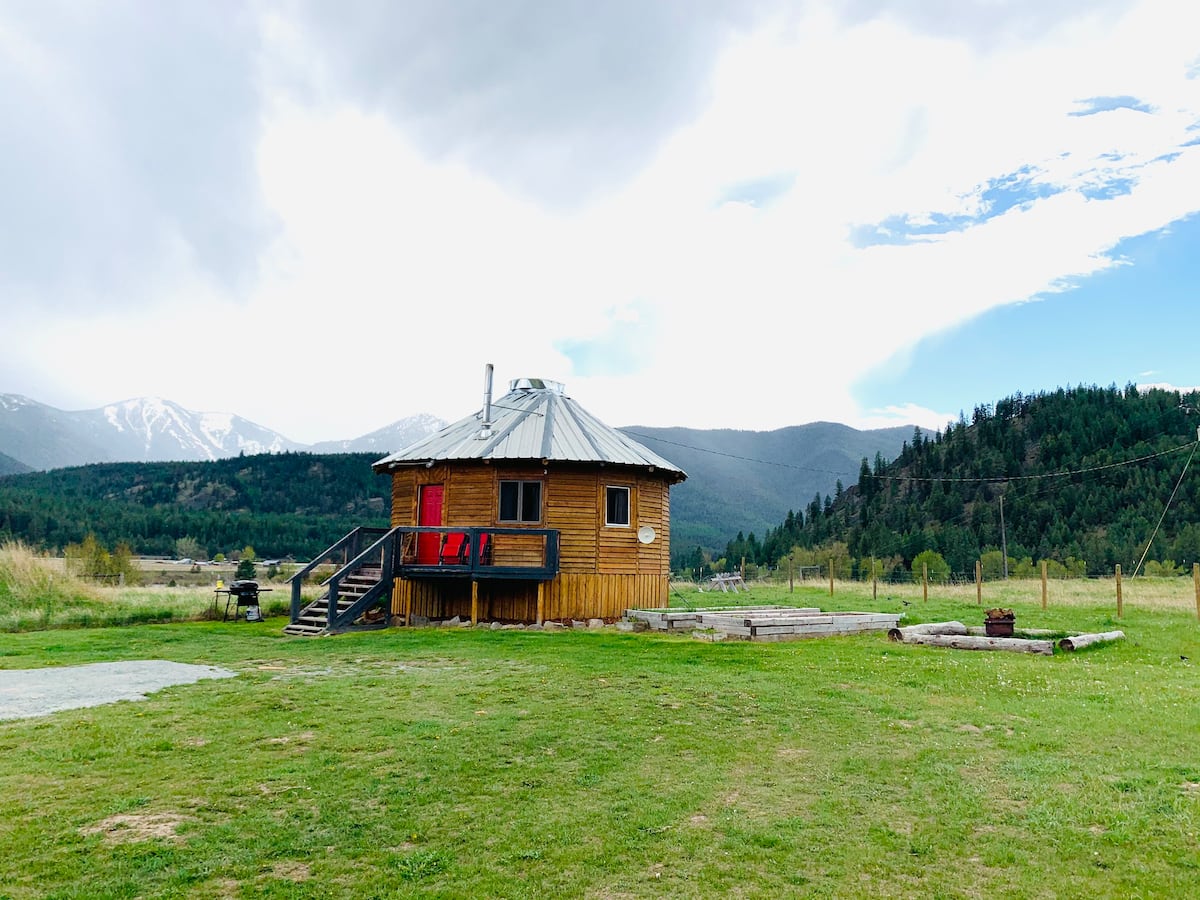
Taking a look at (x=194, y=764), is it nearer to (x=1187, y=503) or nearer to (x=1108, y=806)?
(x=1108, y=806)

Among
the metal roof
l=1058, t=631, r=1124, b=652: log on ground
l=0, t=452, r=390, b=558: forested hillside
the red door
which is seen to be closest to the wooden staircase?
the red door

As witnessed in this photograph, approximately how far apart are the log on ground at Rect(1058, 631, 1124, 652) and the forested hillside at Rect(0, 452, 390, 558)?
245 ft

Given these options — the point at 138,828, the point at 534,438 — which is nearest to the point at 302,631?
the point at 534,438

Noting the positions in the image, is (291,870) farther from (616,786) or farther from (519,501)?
(519,501)

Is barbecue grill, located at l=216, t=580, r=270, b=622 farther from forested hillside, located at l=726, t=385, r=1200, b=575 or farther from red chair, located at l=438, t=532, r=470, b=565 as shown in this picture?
forested hillside, located at l=726, t=385, r=1200, b=575

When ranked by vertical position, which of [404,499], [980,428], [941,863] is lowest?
[941,863]

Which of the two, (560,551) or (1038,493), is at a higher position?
(1038,493)

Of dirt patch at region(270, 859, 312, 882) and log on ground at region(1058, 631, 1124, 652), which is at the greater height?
log on ground at region(1058, 631, 1124, 652)

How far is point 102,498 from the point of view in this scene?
105812 mm

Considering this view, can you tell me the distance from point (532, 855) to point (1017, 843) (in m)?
3.18

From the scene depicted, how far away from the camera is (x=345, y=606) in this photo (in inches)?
767

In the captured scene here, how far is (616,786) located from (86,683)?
8231 millimetres

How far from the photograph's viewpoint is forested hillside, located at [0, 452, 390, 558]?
80.0 metres

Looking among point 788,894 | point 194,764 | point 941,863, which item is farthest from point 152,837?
point 941,863
